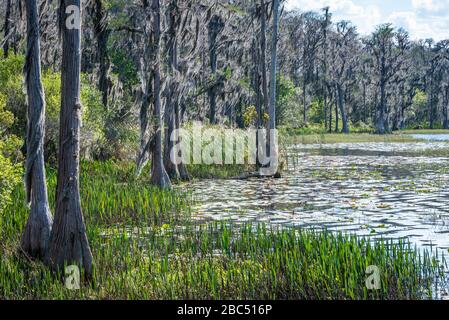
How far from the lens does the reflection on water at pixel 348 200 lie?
12695 mm

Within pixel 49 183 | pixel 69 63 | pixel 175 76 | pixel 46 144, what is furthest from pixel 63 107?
pixel 46 144

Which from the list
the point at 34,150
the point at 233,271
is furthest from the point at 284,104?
the point at 233,271

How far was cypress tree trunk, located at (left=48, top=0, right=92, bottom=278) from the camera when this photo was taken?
9000mm

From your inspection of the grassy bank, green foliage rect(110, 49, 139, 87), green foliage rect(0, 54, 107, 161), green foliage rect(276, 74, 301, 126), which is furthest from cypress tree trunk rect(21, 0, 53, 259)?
green foliage rect(276, 74, 301, 126)

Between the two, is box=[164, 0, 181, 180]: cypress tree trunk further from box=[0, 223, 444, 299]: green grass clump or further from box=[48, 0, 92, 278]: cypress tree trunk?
box=[0, 223, 444, 299]: green grass clump

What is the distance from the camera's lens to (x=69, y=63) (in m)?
9.19

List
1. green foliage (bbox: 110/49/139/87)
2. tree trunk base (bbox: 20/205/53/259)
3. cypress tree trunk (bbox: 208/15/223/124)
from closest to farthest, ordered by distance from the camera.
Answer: tree trunk base (bbox: 20/205/53/259) → green foliage (bbox: 110/49/139/87) → cypress tree trunk (bbox: 208/15/223/124)

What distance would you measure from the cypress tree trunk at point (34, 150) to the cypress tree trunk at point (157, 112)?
28.8 feet

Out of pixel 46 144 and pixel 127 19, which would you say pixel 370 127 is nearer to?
pixel 127 19

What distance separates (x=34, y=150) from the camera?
9930 mm

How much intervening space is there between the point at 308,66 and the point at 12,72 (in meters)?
49.4

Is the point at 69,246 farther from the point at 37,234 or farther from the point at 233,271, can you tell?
the point at 233,271

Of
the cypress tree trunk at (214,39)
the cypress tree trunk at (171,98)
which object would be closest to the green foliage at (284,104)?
the cypress tree trunk at (214,39)

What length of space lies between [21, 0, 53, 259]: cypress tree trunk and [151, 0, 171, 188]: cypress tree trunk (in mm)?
8784
